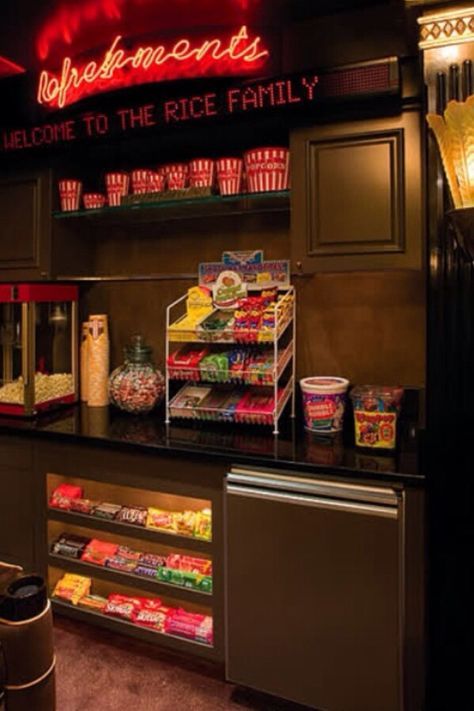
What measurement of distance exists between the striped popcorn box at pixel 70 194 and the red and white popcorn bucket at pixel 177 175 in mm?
487

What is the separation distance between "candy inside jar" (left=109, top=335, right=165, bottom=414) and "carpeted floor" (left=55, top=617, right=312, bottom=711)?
990mm

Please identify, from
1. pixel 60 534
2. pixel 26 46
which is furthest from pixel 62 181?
pixel 60 534

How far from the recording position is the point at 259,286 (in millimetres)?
2344

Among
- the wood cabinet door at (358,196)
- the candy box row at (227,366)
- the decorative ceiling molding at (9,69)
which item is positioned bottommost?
the candy box row at (227,366)

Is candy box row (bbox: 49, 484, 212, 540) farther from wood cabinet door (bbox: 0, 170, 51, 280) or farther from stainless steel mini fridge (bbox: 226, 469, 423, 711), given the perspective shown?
Result: wood cabinet door (bbox: 0, 170, 51, 280)

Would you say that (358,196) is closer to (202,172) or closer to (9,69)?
(202,172)

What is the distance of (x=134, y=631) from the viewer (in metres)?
1.99

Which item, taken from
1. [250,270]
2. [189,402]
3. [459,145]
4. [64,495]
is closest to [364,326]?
[250,270]

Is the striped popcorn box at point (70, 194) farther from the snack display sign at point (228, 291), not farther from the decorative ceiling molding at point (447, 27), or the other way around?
the decorative ceiling molding at point (447, 27)

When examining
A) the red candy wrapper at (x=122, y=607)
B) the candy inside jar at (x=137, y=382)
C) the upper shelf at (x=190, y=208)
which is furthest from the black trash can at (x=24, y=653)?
the upper shelf at (x=190, y=208)

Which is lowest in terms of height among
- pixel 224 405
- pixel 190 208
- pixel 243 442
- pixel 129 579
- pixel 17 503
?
pixel 129 579

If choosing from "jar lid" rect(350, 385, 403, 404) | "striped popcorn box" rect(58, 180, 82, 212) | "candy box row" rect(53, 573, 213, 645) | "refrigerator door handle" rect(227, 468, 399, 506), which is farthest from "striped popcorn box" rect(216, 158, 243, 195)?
"candy box row" rect(53, 573, 213, 645)

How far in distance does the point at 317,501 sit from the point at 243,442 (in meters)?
0.39

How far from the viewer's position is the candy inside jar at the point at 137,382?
2.37 meters
